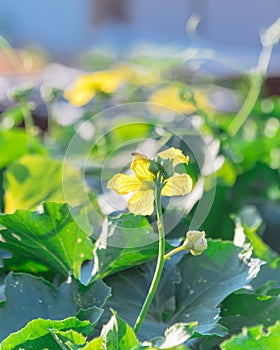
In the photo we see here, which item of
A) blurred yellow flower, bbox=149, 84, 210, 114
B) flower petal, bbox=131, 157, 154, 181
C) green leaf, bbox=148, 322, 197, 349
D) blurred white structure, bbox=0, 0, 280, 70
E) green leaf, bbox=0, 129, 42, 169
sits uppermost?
flower petal, bbox=131, 157, 154, 181

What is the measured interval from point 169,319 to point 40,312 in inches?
3.0

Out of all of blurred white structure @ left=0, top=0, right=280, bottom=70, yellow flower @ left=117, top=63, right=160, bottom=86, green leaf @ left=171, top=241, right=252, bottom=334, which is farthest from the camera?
blurred white structure @ left=0, top=0, right=280, bottom=70

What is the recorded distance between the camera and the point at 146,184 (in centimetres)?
A: 38

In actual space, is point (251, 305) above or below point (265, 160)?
above

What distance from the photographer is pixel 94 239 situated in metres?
0.48

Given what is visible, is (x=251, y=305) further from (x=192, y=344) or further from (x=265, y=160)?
(x=265, y=160)

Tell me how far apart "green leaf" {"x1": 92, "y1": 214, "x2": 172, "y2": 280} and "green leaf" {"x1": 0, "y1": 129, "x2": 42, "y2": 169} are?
0.26m

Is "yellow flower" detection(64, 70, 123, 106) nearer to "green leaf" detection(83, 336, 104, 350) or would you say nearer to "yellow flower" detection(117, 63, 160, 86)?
"yellow flower" detection(117, 63, 160, 86)

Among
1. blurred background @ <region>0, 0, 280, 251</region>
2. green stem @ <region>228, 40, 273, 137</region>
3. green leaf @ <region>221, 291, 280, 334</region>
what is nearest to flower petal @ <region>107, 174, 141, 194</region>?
green leaf @ <region>221, 291, 280, 334</region>

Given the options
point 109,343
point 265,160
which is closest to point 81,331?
point 109,343

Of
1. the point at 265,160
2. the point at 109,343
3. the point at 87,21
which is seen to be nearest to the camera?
the point at 109,343

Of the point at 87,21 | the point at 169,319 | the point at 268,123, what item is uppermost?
the point at 169,319

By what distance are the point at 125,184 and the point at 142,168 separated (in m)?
0.02

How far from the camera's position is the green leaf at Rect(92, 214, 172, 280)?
0.44 metres
